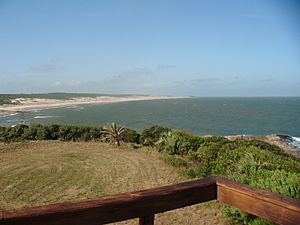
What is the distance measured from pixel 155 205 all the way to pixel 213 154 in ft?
35.9

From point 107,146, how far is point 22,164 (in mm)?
5133

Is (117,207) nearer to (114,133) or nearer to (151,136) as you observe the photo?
(114,133)

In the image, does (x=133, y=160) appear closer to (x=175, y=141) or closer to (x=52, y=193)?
(x=175, y=141)

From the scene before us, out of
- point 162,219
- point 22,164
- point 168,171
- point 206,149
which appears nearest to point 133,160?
point 168,171

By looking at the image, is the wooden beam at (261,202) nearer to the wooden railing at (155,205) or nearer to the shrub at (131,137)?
the wooden railing at (155,205)

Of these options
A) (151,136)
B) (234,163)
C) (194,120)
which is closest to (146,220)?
(234,163)

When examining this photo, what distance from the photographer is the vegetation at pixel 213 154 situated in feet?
23.4

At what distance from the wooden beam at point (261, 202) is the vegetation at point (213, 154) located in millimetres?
4625

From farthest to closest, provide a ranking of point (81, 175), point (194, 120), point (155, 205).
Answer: point (194, 120), point (81, 175), point (155, 205)

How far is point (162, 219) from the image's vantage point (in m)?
8.19

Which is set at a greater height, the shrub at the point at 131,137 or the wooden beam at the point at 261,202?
the wooden beam at the point at 261,202

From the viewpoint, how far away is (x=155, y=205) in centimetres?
170

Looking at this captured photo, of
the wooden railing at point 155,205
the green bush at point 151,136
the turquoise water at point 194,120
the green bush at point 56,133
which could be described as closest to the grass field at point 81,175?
the green bush at point 151,136

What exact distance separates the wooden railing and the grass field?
615cm
